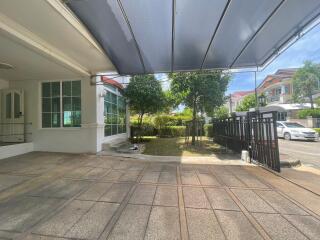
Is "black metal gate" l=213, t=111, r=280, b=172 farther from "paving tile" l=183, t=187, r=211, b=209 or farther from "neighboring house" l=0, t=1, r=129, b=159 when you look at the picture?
"neighboring house" l=0, t=1, r=129, b=159

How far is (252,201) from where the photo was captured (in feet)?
11.1

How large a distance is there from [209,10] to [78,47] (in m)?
3.68

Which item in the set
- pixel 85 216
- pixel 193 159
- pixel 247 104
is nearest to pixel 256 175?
pixel 193 159

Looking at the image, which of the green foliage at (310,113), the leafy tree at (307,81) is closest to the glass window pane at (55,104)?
the green foliage at (310,113)

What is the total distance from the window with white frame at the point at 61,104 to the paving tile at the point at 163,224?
19.8 feet

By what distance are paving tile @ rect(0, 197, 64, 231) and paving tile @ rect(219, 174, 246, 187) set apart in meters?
3.38

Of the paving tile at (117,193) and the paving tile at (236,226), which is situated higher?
the paving tile at (117,193)

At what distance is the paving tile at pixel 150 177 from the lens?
4516 mm

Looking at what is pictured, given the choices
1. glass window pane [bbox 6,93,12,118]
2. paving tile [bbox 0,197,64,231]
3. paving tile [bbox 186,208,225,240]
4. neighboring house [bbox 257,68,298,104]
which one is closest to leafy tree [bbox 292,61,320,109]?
neighboring house [bbox 257,68,298,104]

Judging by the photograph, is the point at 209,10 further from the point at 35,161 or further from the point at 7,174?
the point at 35,161

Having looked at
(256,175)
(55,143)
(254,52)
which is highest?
(254,52)

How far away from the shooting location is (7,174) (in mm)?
4816

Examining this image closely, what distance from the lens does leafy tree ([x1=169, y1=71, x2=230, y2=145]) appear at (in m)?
9.62

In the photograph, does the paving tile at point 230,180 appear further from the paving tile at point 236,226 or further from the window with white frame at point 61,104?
the window with white frame at point 61,104
